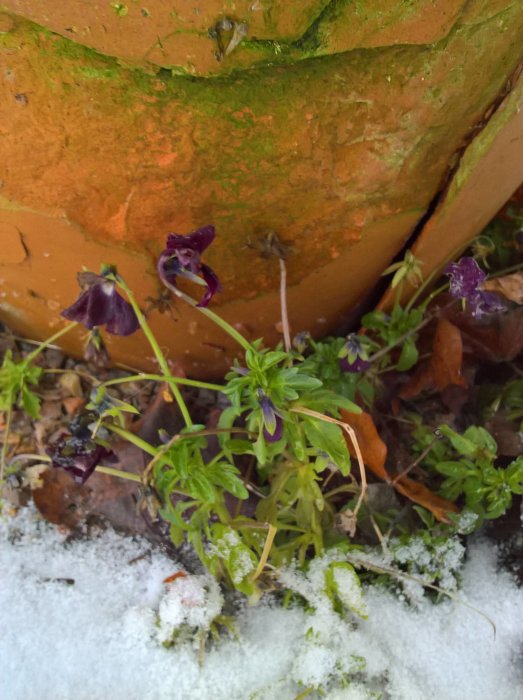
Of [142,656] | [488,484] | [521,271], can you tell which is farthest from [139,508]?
[521,271]

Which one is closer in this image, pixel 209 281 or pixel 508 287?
pixel 209 281

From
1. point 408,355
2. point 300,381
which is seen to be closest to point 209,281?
point 300,381

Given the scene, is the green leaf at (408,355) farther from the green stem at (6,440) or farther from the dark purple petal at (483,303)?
the green stem at (6,440)

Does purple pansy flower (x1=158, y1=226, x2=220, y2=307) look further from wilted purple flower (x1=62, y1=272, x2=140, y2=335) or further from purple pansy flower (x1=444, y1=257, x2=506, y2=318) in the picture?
purple pansy flower (x1=444, y1=257, x2=506, y2=318)

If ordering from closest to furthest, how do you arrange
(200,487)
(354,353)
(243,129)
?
1. (243,129)
2. (200,487)
3. (354,353)

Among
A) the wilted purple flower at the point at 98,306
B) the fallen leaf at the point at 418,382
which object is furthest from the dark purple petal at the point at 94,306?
the fallen leaf at the point at 418,382

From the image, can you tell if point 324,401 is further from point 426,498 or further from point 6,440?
point 6,440
